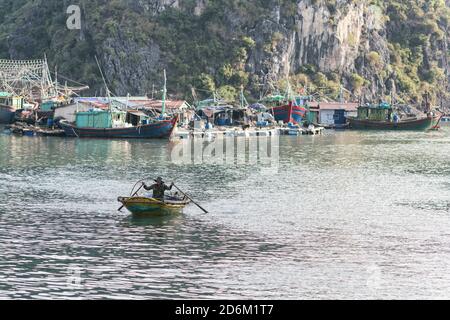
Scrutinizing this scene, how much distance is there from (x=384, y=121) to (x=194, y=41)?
37787 millimetres

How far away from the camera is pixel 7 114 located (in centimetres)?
15025

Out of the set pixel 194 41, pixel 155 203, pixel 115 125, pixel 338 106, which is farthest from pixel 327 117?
pixel 155 203

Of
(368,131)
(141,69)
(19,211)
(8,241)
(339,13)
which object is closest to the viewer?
(8,241)

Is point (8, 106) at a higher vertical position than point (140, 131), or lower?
higher

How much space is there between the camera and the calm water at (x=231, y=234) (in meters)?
38.5

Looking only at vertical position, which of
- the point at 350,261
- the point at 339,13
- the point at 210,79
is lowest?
the point at 350,261

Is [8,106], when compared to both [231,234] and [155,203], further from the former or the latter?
[231,234]

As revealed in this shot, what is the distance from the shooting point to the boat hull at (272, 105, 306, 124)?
147 meters

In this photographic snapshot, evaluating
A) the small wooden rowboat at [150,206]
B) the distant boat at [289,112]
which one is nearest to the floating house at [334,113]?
the distant boat at [289,112]

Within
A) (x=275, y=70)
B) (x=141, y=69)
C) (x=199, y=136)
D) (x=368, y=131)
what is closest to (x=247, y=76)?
(x=275, y=70)

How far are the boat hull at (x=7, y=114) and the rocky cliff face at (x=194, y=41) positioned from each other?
2159 cm

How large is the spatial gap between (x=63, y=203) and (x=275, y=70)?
121002 millimetres

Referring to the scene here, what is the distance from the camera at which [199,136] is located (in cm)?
11988

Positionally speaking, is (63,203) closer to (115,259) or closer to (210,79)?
(115,259)
